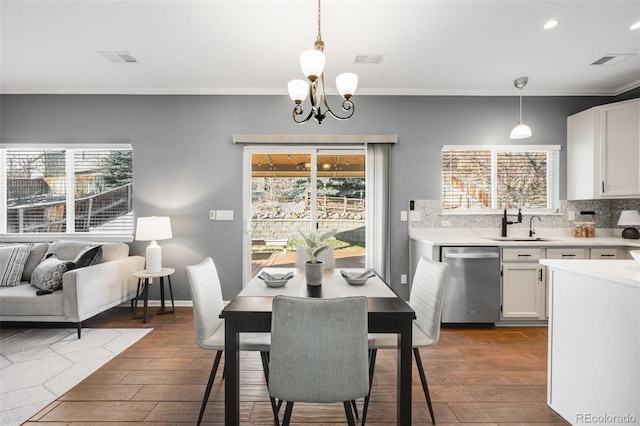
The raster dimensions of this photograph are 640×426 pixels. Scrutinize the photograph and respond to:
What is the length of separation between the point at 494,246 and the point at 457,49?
6.38ft

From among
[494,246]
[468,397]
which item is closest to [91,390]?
[468,397]

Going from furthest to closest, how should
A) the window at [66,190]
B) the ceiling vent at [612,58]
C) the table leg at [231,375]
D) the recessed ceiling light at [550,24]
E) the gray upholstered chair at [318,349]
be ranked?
1. the window at [66,190]
2. the ceiling vent at [612,58]
3. the recessed ceiling light at [550,24]
4. the table leg at [231,375]
5. the gray upholstered chair at [318,349]

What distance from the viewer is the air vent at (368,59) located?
3.16 metres

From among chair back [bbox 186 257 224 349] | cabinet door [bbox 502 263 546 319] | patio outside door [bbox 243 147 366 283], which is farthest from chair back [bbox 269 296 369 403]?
patio outside door [bbox 243 147 366 283]

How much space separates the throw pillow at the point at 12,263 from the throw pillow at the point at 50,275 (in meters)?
0.32

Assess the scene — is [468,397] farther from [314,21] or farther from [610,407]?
[314,21]

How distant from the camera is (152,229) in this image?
362 centimetres

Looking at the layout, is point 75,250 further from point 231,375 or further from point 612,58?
point 612,58

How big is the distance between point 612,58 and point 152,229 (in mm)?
4923

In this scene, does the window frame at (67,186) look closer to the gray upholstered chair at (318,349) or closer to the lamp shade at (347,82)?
the lamp shade at (347,82)

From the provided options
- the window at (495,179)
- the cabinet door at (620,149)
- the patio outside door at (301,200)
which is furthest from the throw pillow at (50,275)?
the cabinet door at (620,149)

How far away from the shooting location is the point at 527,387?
2.32 metres

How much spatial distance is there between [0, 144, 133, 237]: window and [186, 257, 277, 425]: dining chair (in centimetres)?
268

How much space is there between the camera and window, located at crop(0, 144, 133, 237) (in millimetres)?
4227
